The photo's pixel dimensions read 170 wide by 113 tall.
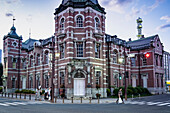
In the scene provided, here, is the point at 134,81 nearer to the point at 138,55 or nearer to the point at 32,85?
the point at 138,55

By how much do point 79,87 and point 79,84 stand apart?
439 mm

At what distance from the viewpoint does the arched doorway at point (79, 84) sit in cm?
2836

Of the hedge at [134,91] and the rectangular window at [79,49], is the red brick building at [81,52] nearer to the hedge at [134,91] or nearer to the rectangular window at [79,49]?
the rectangular window at [79,49]

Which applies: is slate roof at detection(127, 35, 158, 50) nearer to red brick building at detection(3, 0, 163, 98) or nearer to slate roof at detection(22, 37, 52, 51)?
Answer: red brick building at detection(3, 0, 163, 98)

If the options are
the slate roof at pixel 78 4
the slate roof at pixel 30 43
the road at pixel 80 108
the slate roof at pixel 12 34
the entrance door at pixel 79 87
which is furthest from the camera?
the slate roof at pixel 12 34

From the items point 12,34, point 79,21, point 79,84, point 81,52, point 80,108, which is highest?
point 12,34

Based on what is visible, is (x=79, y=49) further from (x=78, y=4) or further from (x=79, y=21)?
(x=78, y=4)

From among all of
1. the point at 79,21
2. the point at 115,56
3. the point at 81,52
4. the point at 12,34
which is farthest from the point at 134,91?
the point at 12,34

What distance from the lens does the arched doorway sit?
28.4 meters

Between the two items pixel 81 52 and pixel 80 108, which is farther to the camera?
pixel 81 52

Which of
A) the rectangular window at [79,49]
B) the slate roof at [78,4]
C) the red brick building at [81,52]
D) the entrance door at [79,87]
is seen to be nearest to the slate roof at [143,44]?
the red brick building at [81,52]

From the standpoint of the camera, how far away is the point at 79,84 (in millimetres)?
28516

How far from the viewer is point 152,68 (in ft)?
137

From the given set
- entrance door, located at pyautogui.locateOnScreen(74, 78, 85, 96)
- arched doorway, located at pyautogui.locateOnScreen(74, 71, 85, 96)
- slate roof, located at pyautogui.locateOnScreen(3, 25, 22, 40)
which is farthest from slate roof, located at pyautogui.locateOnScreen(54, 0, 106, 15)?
slate roof, located at pyautogui.locateOnScreen(3, 25, 22, 40)
